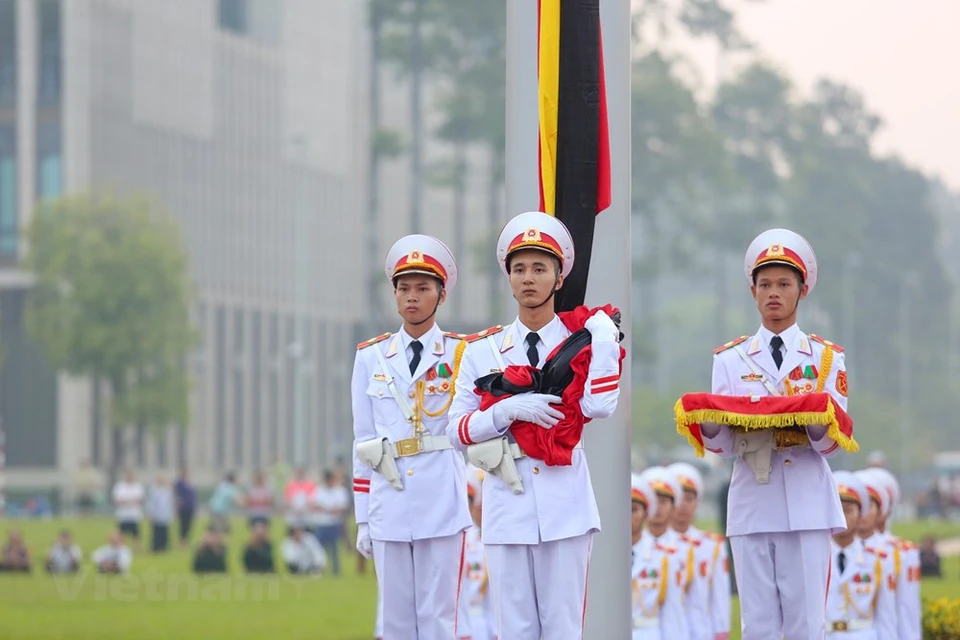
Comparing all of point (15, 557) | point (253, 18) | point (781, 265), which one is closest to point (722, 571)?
point (781, 265)

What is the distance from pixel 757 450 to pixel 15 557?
79.2 feet

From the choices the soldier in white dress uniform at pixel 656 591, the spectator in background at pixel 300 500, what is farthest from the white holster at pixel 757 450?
the spectator in background at pixel 300 500

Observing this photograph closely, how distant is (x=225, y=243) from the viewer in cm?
7638

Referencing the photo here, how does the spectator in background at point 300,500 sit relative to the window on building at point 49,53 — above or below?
below

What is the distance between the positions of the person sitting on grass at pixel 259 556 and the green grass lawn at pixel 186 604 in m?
0.32

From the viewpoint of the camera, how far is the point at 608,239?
10078 millimetres

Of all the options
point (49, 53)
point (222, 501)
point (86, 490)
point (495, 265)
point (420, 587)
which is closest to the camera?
point (420, 587)

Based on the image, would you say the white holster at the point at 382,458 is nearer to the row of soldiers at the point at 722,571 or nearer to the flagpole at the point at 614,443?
the flagpole at the point at 614,443

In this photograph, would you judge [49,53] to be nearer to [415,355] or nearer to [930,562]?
[930,562]

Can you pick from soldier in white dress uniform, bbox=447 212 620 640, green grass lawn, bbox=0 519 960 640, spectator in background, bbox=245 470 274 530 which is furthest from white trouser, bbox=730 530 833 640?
spectator in background, bbox=245 470 274 530

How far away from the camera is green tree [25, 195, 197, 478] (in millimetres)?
56906

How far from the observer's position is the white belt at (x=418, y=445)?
9.41 meters

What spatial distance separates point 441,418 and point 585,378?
147cm

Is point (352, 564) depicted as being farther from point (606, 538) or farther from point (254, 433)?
point (254, 433)
